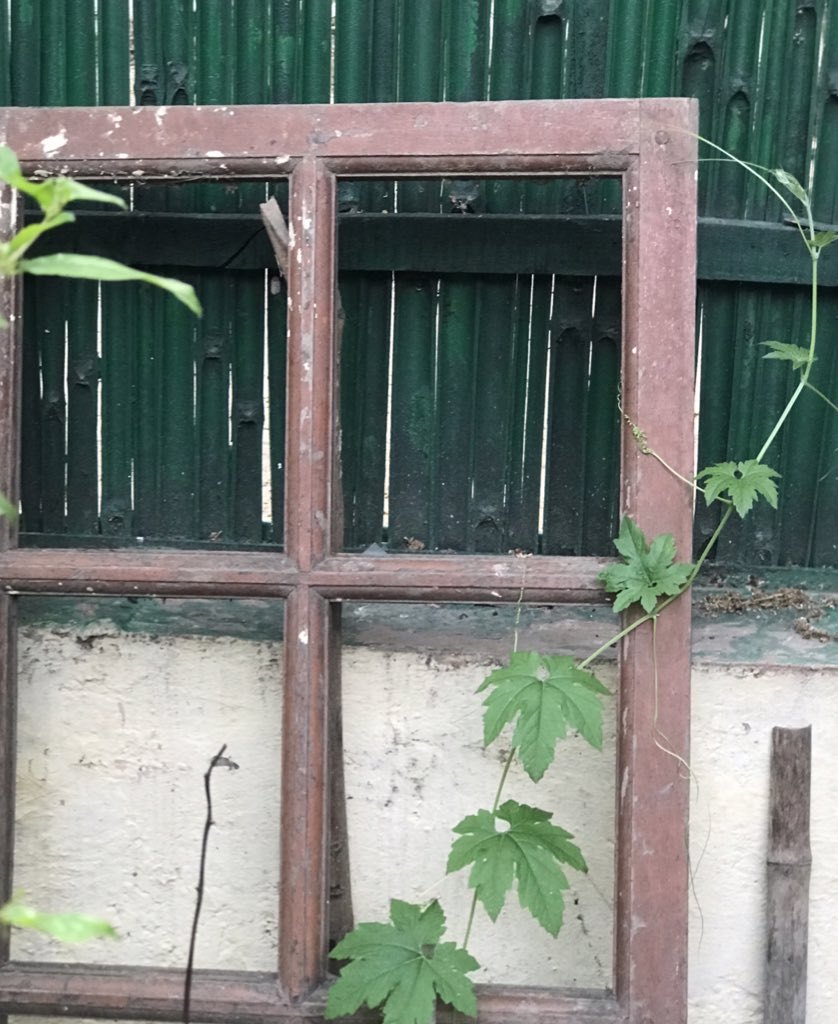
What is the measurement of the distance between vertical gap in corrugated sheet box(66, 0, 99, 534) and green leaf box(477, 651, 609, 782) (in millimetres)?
657

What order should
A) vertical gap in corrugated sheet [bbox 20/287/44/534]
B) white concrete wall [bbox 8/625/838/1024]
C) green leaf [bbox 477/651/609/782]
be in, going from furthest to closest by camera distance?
vertical gap in corrugated sheet [bbox 20/287/44/534], white concrete wall [bbox 8/625/838/1024], green leaf [bbox 477/651/609/782]

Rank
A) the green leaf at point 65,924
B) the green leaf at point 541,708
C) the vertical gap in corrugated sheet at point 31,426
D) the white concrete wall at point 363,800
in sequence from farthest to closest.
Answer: the vertical gap in corrugated sheet at point 31,426 < the white concrete wall at point 363,800 < the green leaf at point 541,708 < the green leaf at point 65,924

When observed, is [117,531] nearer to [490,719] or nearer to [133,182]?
[133,182]

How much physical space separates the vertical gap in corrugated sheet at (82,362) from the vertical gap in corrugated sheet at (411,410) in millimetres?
416

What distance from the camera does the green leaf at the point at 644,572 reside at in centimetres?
107

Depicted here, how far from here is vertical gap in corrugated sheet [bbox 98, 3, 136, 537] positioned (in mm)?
1293

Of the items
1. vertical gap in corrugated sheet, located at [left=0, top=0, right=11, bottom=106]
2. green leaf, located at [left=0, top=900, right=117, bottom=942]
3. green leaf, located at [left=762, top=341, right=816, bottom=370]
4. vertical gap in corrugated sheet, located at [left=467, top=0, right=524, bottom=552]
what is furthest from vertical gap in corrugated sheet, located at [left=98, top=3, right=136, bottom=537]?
green leaf, located at [left=0, top=900, right=117, bottom=942]

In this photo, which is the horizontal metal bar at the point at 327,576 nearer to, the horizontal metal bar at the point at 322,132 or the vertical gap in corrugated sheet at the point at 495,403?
the vertical gap in corrugated sheet at the point at 495,403

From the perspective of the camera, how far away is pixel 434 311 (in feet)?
4.28

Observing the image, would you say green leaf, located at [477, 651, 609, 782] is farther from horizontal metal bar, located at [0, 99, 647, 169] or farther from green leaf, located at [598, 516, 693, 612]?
horizontal metal bar, located at [0, 99, 647, 169]

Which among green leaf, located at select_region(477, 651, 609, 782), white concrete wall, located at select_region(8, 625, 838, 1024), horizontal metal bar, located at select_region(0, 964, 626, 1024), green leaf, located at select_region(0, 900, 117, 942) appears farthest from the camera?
white concrete wall, located at select_region(8, 625, 838, 1024)

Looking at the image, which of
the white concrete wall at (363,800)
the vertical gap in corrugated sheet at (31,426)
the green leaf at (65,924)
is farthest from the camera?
the vertical gap in corrugated sheet at (31,426)

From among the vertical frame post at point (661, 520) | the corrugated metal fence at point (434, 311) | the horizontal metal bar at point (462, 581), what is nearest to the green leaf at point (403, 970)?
the vertical frame post at point (661, 520)

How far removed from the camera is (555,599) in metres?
1.11
